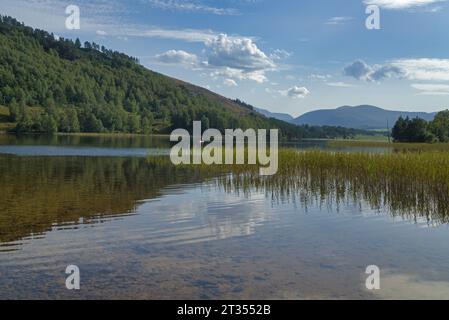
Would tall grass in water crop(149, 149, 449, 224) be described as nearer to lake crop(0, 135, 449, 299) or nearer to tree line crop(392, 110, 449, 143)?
lake crop(0, 135, 449, 299)

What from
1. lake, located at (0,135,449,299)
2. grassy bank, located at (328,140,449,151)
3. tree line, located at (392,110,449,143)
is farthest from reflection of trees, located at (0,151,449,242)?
tree line, located at (392,110,449,143)

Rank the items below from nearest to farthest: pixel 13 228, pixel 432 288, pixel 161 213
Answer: pixel 432 288 → pixel 13 228 → pixel 161 213

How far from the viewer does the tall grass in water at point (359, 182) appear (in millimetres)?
21781

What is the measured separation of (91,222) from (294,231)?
7.50m

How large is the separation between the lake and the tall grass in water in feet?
1.72

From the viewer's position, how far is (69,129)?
646 ft

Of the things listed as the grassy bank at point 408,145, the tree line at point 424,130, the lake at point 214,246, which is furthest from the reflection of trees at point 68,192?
the tree line at point 424,130

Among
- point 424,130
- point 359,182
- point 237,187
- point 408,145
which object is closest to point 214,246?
point 237,187

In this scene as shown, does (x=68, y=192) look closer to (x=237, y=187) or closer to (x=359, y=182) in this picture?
(x=237, y=187)

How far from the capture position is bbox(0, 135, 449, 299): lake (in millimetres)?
10484

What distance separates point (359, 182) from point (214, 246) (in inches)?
641

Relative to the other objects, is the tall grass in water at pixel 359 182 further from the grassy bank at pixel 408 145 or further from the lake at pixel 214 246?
the grassy bank at pixel 408 145
